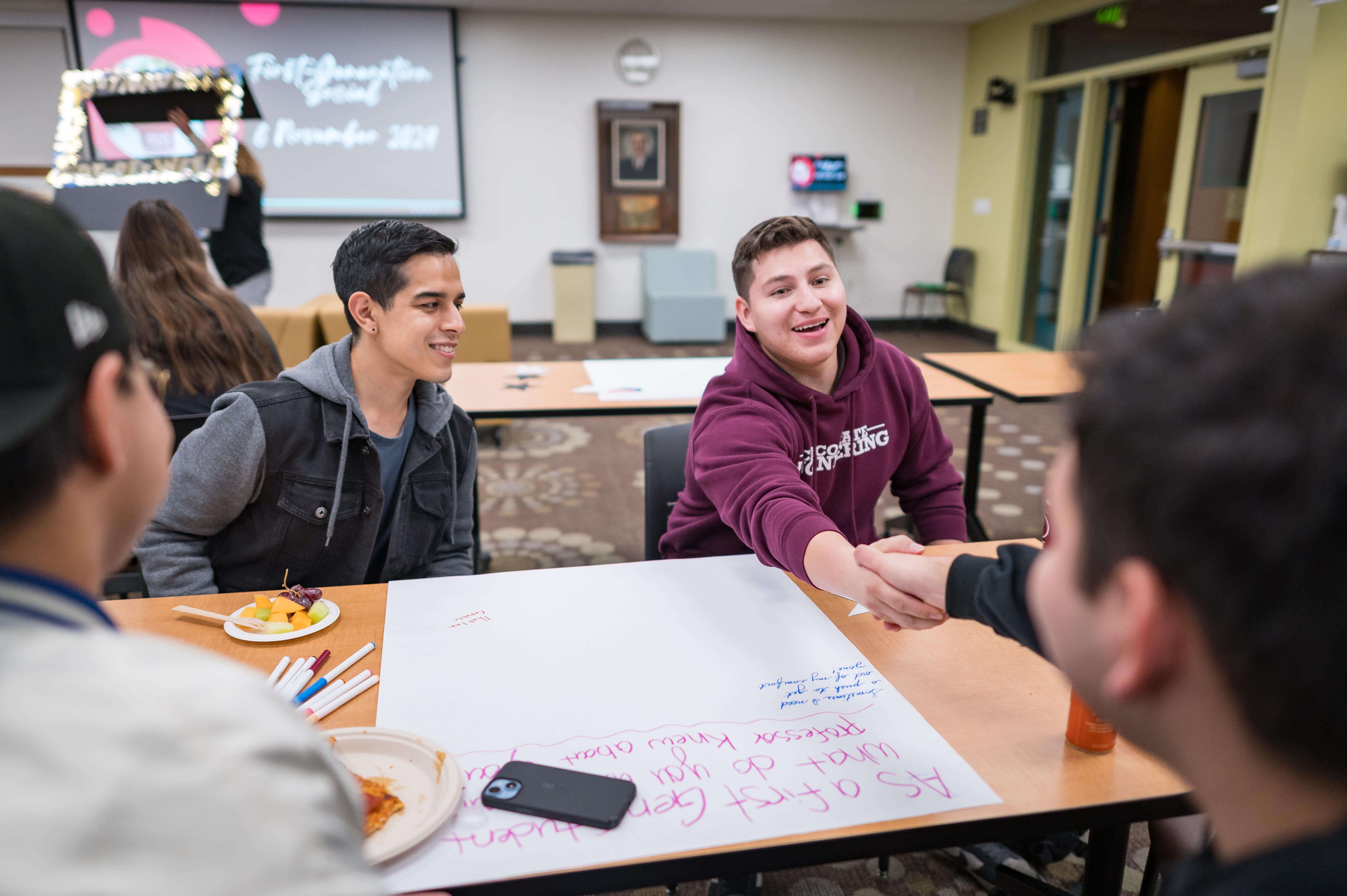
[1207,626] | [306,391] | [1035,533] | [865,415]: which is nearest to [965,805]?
[1207,626]

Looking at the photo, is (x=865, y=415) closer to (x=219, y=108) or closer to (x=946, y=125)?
(x=219, y=108)

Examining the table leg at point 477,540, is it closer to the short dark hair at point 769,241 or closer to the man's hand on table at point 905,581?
the short dark hair at point 769,241

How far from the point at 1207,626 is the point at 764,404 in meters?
1.11

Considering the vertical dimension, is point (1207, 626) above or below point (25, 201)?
below

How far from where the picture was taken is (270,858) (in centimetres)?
41

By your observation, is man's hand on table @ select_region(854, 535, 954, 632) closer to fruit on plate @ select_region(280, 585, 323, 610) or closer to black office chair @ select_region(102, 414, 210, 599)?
fruit on plate @ select_region(280, 585, 323, 610)

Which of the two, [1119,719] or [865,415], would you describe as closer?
[1119,719]

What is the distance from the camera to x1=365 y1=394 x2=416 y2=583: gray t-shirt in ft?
5.34

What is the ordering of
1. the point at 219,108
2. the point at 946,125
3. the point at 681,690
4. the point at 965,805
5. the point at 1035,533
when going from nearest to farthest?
the point at 965,805
the point at 681,690
the point at 219,108
the point at 1035,533
the point at 946,125

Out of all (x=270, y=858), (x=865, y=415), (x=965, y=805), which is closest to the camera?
(x=270, y=858)

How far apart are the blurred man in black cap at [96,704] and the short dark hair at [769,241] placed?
131cm

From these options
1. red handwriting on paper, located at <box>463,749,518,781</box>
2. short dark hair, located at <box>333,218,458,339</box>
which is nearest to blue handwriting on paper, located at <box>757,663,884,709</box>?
red handwriting on paper, located at <box>463,749,518,781</box>

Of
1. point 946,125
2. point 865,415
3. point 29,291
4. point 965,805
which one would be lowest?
point 965,805

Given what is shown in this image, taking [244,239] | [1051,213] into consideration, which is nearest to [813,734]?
[244,239]
